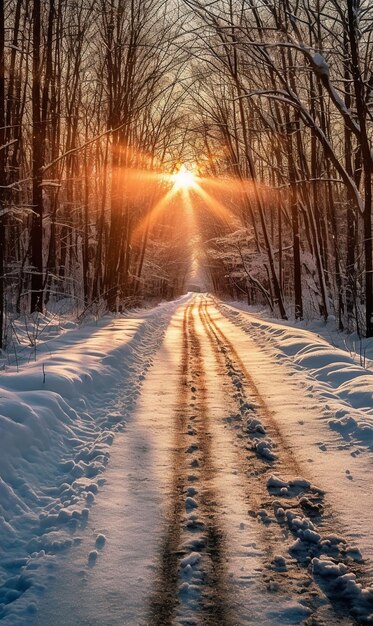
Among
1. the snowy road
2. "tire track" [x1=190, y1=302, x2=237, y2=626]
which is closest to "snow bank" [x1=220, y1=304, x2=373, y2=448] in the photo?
the snowy road

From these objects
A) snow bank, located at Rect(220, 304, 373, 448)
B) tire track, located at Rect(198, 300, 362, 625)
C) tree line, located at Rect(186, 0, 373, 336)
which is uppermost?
tree line, located at Rect(186, 0, 373, 336)

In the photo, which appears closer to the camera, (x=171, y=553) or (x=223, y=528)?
(x=171, y=553)

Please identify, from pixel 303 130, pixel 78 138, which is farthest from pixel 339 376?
pixel 78 138

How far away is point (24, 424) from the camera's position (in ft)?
19.0

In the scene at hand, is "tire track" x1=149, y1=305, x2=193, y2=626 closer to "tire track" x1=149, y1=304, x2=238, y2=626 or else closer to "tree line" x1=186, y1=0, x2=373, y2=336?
"tire track" x1=149, y1=304, x2=238, y2=626

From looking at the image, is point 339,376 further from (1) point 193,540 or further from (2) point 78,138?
(2) point 78,138

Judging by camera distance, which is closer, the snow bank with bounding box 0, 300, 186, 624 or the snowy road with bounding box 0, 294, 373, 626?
the snowy road with bounding box 0, 294, 373, 626

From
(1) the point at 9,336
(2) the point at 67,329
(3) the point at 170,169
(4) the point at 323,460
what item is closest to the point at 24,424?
(4) the point at 323,460

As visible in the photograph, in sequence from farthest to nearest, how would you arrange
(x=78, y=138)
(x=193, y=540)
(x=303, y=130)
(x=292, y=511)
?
(x=78, y=138), (x=303, y=130), (x=292, y=511), (x=193, y=540)

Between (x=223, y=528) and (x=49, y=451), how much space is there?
2478 millimetres

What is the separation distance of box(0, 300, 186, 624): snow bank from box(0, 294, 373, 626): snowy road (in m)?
0.11

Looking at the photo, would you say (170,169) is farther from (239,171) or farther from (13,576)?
(13,576)

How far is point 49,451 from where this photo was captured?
5.69 m

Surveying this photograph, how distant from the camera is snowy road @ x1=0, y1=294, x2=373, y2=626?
3029 mm
